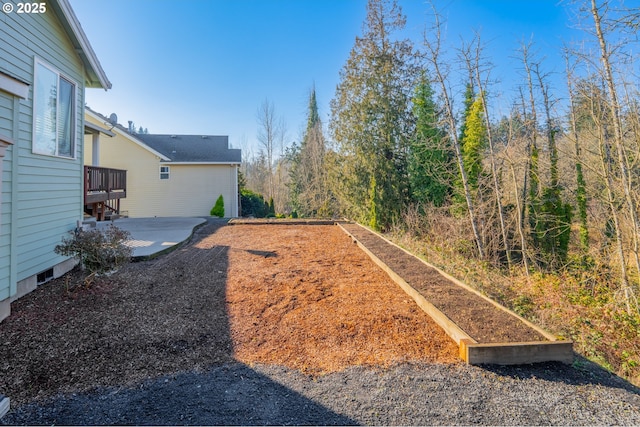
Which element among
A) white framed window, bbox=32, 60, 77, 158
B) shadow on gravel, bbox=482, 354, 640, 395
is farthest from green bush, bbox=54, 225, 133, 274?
shadow on gravel, bbox=482, 354, 640, 395

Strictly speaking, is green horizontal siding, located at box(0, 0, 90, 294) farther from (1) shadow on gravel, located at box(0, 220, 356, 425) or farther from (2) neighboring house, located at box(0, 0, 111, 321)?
(1) shadow on gravel, located at box(0, 220, 356, 425)

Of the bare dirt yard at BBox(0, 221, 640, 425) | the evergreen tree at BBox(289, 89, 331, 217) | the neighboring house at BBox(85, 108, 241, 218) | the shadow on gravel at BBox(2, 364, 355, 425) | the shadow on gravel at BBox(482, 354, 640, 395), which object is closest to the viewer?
the shadow on gravel at BBox(2, 364, 355, 425)

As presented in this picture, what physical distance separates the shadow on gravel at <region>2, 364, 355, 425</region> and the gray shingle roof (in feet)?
49.2

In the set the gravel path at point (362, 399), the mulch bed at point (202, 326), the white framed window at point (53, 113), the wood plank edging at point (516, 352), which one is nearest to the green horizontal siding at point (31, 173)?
the white framed window at point (53, 113)

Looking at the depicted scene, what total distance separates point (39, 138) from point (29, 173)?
65 cm

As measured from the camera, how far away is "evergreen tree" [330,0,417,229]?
42.5 feet

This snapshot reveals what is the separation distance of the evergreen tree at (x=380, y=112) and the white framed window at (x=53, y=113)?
32.7 feet

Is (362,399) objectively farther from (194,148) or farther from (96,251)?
(194,148)

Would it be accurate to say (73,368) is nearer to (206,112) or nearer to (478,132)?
(478,132)

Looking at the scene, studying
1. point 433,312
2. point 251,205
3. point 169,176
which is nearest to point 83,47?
point 433,312

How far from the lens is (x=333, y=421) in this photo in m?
2.17

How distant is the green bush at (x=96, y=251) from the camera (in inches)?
189

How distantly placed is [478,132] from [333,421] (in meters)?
11.7

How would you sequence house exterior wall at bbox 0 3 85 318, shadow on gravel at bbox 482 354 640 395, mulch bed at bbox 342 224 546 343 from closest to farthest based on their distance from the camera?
Result: shadow on gravel at bbox 482 354 640 395, mulch bed at bbox 342 224 546 343, house exterior wall at bbox 0 3 85 318
